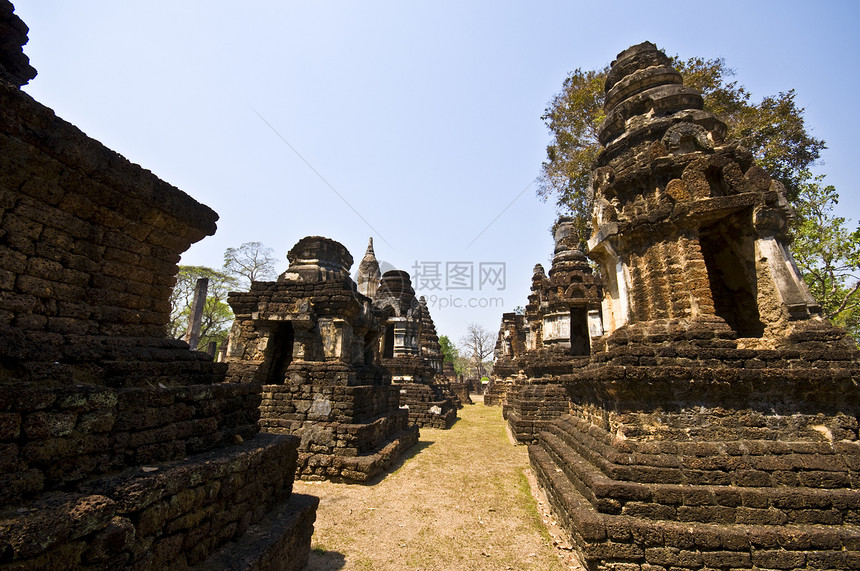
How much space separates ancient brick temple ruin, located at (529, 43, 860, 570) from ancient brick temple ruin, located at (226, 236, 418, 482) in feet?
10.5

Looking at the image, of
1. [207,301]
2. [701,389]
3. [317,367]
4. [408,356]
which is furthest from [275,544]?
[207,301]

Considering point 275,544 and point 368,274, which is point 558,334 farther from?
point 368,274

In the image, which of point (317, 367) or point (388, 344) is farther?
point (388, 344)

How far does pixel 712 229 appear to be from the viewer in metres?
5.18

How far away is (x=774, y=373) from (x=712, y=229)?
2.36 meters

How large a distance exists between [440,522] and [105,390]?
12.9 feet

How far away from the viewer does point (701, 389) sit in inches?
147

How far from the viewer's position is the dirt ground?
3.70 metres

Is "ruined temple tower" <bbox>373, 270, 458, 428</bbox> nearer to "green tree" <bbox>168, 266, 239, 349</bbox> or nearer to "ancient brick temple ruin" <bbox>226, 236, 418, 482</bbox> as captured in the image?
"ancient brick temple ruin" <bbox>226, 236, 418, 482</bbox>

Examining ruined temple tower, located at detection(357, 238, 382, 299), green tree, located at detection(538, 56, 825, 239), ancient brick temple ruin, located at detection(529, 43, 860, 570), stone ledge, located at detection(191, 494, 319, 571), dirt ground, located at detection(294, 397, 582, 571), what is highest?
green tree, located at detection(538, 56, 825, 239)

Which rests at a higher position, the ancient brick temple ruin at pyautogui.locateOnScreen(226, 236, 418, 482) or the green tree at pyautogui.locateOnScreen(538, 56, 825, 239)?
the green tree at pyautogui.locateOnScreen(538, 56, 825, 239)

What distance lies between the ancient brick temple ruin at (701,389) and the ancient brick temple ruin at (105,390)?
9.60 feet

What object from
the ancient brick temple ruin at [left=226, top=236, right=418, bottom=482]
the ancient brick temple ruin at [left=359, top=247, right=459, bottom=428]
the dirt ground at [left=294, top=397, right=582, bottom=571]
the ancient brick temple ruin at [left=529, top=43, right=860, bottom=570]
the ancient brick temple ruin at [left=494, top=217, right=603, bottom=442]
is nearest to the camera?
the ancient brick temple ruin at [left=529, top=43, right=860, bottom=570]

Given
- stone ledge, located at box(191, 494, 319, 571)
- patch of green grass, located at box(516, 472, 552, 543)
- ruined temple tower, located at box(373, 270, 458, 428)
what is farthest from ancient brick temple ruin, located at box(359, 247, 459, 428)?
stone ledge, located at box(191, 494, 319, 571)
